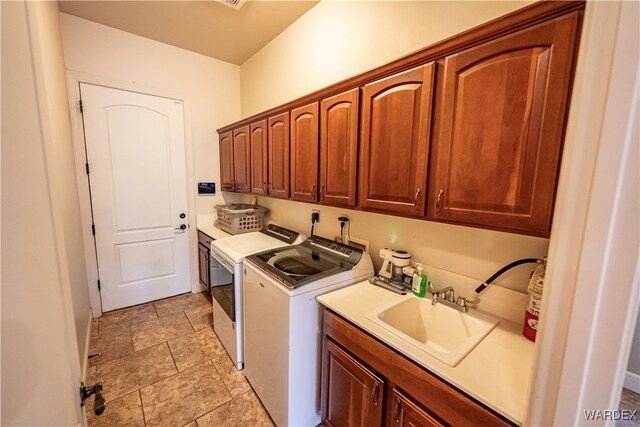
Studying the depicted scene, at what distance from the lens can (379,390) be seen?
3.77ft

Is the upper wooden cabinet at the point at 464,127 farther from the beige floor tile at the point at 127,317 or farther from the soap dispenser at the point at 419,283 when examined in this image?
the beige floor tile at the point at 127,317

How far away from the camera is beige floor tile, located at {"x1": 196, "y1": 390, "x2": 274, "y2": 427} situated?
1581mm

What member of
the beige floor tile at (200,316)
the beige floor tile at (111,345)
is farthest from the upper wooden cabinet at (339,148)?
the beige floor tile at (111,345)

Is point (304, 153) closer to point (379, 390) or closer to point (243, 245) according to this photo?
point (243, 245)

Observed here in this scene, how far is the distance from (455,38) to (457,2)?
0.51 metres

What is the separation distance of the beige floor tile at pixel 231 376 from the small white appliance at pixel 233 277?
5cm

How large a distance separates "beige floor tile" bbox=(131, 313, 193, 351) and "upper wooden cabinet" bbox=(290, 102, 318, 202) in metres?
1.79

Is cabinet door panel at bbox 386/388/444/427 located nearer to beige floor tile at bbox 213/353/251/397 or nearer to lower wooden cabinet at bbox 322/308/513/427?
lower wooden cabinet at bbox 322/308/513/427

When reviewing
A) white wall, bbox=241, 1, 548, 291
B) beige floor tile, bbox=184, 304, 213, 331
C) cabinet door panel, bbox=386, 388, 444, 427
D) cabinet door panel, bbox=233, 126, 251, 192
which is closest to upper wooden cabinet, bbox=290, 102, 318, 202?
white wall, bbox=241, 1, 548, 291

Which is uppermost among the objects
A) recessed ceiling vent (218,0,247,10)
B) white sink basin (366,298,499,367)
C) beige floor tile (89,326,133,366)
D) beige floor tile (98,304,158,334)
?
recessed ceiling vent (218,0,247,10)

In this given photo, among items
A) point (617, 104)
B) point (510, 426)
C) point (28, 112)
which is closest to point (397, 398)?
point (510, 426)

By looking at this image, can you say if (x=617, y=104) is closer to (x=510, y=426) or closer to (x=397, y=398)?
(x=510, y=426)

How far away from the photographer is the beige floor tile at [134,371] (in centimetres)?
182

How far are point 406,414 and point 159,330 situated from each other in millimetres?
2415
